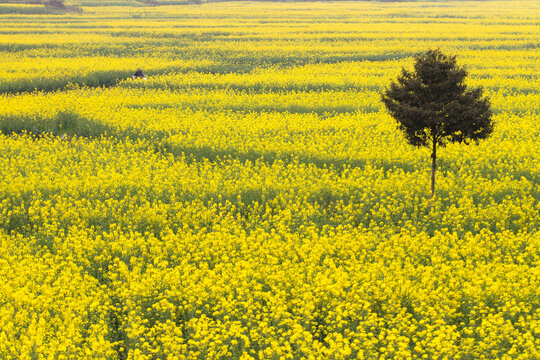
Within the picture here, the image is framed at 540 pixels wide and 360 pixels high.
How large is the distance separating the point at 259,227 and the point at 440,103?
4.82 metres

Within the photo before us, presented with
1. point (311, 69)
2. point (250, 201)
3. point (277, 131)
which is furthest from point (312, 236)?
point (311, 69)

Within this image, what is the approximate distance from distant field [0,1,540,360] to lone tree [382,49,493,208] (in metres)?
1.85

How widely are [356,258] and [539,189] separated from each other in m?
5.62

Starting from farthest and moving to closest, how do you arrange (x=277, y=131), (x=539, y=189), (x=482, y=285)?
(x=277, y=131) → (x=539, y=189) → (x=482, y=285)

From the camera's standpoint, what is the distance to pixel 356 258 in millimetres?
11727

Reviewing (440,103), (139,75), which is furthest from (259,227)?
(139,75)

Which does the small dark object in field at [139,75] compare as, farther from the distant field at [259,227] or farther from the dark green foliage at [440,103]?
the dark green foliage at [440,103]

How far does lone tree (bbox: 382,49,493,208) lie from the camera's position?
12.9 meters

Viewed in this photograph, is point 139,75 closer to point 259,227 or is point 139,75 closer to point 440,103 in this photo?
point 259,227

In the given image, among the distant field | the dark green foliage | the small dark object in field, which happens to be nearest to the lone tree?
the dark green foliage

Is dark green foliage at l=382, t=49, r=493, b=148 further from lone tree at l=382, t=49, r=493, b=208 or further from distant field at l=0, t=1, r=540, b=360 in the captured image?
distant field at l=0, t=1, r=540, b=360

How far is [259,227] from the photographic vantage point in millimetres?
13148

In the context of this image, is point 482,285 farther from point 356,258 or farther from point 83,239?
point 83,239

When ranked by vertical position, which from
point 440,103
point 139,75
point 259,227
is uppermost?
point 440,103
